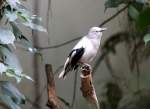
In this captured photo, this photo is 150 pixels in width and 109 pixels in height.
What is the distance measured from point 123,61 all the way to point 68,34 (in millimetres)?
359

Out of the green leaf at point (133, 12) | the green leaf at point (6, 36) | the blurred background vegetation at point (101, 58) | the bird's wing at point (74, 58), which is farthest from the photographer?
the blurred background vegetation at point (101, 58)

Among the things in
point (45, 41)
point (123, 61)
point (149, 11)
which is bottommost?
point (123, 61)

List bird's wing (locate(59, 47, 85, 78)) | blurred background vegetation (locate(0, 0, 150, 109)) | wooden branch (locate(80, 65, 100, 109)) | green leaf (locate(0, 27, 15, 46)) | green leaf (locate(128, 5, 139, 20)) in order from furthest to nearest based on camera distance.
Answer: blurred background vegetation (locate(0, 0, 150, 109)), green leaf (locate(128, 5, 139, 20)), bird's wing (locate(59, 47, 85, 78)), wooden branch (locate(80, 65, 100, 109)), green leaf (locate(0, 27, 15, 46))

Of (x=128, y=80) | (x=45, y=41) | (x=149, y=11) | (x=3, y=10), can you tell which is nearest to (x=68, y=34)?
(x=45, y=41)

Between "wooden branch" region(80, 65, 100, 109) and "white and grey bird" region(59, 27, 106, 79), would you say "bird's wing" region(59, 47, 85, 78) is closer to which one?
"white and grey bird" region(59, 27, 106, 79)

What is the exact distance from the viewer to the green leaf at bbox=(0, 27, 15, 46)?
115 cm

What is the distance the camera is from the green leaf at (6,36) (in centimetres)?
115

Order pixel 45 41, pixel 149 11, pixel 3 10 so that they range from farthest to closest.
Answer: pixel 45 41, pixel 149 11, pixel 3 10

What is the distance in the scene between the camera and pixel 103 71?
219 centimetres

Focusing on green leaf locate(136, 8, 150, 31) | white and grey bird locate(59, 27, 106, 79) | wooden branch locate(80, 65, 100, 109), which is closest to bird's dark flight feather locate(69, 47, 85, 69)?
white and grey bird locate(59, 27, 106, 79)

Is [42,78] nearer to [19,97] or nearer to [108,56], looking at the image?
[108,56]

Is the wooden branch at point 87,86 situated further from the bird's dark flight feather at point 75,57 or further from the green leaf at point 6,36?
the green leaf at point 6,36

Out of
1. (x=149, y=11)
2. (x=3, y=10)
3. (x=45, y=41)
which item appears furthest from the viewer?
(x=45, y=41)

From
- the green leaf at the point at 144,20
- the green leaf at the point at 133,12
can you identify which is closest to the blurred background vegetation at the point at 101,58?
the green leaf at the point at 133,12
